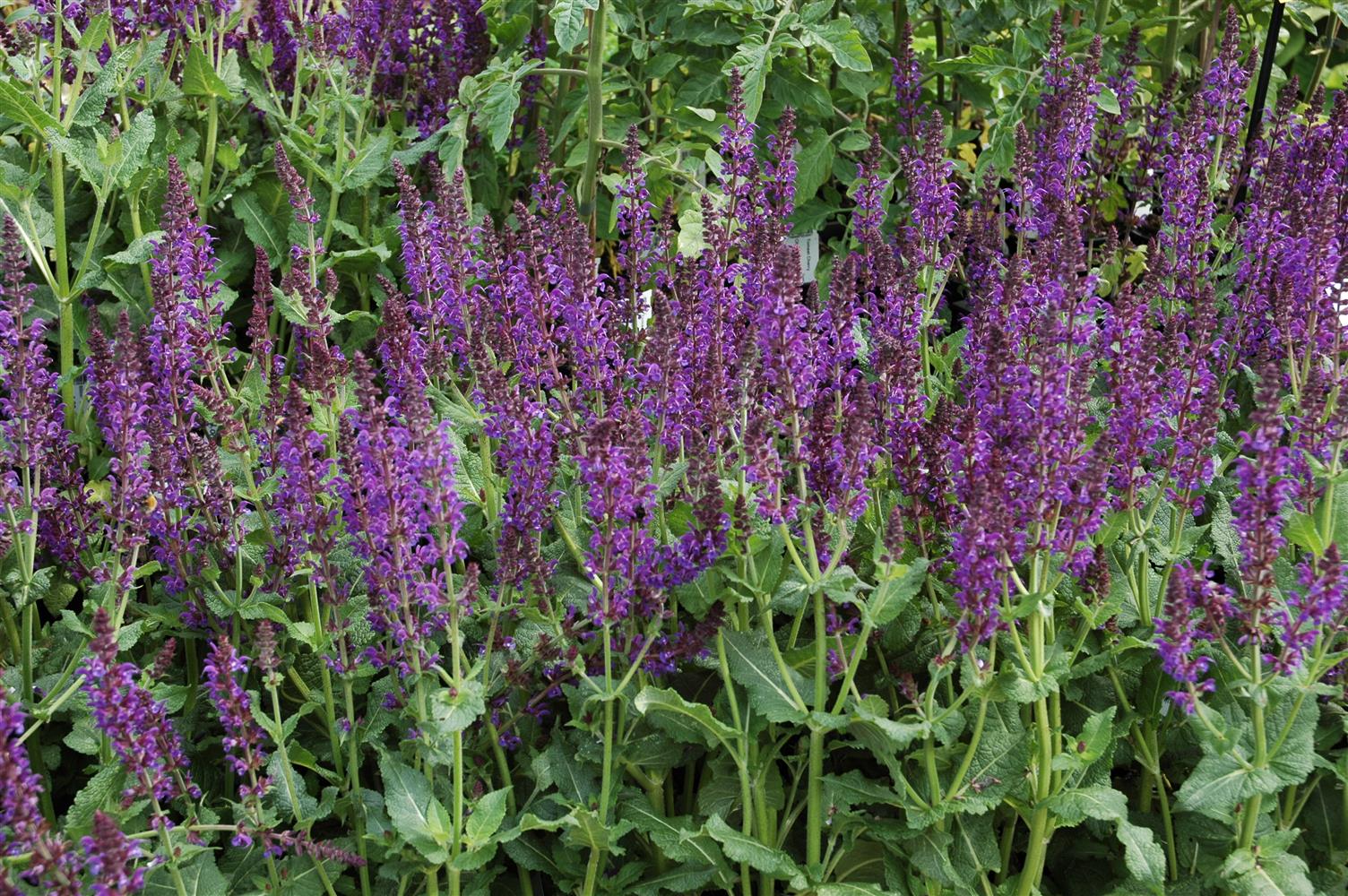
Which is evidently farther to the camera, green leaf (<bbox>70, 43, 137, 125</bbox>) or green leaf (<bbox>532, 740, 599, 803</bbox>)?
green leaf (<bbox>70, 43, 137, 125</bbox>)

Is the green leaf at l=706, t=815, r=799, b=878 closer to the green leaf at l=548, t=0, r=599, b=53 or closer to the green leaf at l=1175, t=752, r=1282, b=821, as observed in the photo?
the green leaf at l=1175, t=752, r=1282, b=821

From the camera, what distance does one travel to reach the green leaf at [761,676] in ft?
9.62

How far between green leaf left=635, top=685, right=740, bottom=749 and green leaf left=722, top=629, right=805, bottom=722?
0.33ft

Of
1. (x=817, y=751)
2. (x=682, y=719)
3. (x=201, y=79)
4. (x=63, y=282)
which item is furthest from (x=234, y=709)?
(x=201, y=79)

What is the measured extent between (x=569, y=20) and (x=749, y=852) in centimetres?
252

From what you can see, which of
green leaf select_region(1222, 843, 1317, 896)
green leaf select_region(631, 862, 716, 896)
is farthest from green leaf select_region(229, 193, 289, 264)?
green leaf select_region(1222, 843, 1317, 896)

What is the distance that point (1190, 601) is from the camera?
293 cm

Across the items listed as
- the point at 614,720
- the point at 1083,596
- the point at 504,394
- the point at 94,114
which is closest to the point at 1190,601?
the point at 1083,596

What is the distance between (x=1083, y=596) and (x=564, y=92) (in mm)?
3238

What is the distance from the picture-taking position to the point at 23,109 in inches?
147

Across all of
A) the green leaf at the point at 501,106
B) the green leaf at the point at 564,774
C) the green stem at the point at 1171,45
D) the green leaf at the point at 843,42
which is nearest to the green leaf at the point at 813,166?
the green leaf at the point at 843,42

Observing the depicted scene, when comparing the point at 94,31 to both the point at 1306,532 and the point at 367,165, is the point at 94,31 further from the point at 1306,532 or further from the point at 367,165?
the point at 1306,532

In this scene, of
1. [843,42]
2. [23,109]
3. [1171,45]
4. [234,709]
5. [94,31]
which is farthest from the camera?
[1171,45]

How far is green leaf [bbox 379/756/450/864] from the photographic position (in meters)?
2.78
